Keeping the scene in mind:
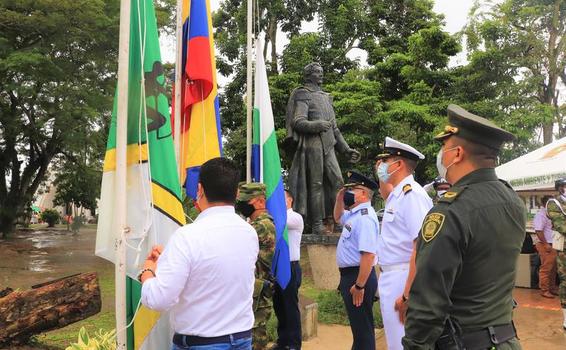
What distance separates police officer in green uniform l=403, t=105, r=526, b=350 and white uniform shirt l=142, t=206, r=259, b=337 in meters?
0.75

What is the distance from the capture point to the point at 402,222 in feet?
10.6

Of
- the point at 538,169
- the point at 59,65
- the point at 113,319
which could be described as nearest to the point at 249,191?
the point at 113,319

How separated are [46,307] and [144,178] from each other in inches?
67.4

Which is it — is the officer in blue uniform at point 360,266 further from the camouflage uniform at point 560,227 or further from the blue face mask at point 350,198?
the camouflage uniform at point 560,227

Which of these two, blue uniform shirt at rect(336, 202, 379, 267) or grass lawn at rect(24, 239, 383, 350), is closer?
blue uniform shirt at rect(336, 202, 379, 267)

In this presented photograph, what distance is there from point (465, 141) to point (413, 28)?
18781mm

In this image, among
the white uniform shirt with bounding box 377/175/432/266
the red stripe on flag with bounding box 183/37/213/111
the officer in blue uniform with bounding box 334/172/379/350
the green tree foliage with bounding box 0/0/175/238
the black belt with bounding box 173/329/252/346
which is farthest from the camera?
the green tree foliage with bounding box 0/0/175/238

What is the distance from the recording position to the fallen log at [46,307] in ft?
12.4

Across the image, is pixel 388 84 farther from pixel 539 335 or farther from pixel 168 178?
pixel 168 178

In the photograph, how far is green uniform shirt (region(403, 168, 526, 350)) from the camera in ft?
6.05

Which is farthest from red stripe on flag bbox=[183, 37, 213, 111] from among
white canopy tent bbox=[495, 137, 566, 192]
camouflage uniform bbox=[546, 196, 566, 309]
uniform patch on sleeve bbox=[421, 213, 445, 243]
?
white canopy tent bbox=[495, 137, 566, 192]

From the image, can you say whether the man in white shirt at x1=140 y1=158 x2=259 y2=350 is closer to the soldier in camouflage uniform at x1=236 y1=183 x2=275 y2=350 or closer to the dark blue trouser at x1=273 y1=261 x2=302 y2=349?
the soldier in camouflage uniform at x1=236 y1=183 x2=275 y2=350

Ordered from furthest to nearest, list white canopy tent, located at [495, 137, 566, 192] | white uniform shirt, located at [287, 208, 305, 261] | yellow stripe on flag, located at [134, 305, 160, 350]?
white canopy tent, located at [495, 137, 566, 192]
white uniform shirt, located at [287, 208, 305, 261]
yellow stripe on flag, located at [134, 305, 160, 350]

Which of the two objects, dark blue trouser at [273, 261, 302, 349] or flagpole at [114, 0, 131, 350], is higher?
flagpole at [114, 0, 131, 350]
